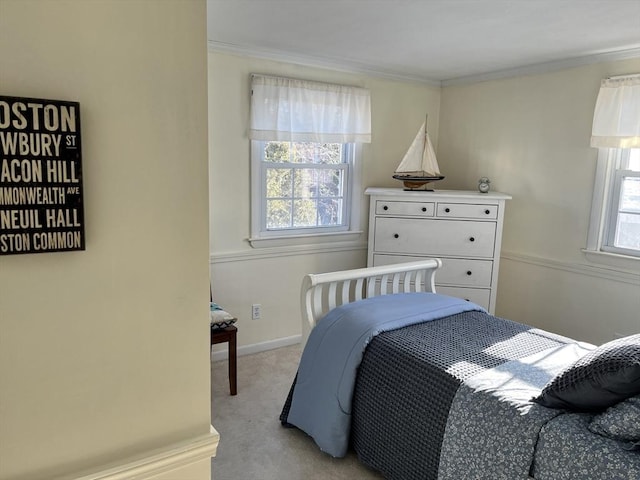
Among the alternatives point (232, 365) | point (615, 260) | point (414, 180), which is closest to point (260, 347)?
point (232, 365)

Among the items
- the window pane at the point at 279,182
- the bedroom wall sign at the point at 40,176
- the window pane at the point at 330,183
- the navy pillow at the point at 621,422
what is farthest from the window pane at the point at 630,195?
the bedroom wall sign at the point at 40,176

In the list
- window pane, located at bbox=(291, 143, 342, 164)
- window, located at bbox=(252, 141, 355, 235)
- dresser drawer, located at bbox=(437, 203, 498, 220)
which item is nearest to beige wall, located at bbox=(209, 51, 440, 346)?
window, located at bbox=(252, 141, 355, 235)

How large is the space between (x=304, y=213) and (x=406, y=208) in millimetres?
827

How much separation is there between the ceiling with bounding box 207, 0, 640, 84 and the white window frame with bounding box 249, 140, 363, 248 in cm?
72

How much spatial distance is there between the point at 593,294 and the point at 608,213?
586 millimetres

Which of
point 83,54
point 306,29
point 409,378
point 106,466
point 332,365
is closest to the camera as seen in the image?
point 83,54

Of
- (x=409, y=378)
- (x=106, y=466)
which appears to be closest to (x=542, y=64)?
(x=409, y=378)

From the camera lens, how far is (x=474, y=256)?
3660 mm

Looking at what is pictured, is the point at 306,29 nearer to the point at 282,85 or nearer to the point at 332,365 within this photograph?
the point at 282,85

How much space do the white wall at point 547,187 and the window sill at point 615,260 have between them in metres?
0.02

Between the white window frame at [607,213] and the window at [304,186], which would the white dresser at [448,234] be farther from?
the white window frame at [607,213]

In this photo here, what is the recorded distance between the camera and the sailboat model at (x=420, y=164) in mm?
3859

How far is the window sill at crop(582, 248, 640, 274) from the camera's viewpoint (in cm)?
316

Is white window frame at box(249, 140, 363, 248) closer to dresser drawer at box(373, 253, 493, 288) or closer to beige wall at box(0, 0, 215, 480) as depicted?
dresser drawer at box(373, 253, 493, 288)
